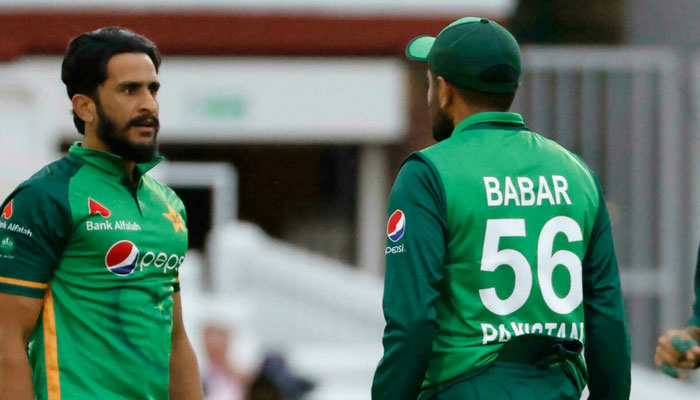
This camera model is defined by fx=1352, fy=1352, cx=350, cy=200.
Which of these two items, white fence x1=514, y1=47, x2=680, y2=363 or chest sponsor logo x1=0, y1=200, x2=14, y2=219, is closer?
chest sponsor logo x1=0, y1=200, x2=14, y2=219

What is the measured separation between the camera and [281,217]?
59.1 feet

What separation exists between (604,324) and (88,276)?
1.46 meters

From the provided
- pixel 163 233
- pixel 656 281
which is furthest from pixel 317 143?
pixel 163 233

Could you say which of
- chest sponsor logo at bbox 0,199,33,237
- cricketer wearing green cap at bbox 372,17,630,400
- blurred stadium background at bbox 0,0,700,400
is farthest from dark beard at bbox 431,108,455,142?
blurred stadium background at bbox 0,0,700,400

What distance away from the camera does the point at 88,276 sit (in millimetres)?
3689

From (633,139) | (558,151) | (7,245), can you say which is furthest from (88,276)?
(633,139)

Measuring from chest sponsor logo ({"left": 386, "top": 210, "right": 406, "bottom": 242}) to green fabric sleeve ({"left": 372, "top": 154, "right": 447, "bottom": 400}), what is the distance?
0.05ft

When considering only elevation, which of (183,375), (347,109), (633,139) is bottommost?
(347,109)

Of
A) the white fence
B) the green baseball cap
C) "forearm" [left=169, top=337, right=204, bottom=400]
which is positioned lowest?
the white fence

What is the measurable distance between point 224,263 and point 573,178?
869 cm

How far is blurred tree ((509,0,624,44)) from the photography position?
Answer: 16594 millimetres

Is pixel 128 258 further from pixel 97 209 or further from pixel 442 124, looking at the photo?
pixel 442 124

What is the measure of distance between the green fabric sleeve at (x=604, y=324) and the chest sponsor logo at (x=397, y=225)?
23.2 inches

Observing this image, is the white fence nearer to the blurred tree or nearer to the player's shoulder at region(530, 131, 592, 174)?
the blurred tree
